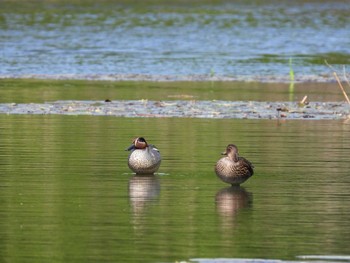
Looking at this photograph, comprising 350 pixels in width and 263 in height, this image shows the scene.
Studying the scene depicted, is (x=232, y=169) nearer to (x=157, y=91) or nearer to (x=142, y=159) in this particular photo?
(x=142, y=159)

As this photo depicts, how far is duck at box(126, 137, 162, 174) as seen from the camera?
52.7 ft

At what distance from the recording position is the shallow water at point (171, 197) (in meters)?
11.1

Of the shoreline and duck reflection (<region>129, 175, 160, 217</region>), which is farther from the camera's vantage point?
the shoreline

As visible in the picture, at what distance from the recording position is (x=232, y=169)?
15.0m

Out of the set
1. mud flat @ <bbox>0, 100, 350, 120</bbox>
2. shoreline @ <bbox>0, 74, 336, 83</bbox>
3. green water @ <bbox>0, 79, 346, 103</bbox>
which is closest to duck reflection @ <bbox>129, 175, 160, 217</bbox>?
mud flat @ <bbox>0, 100, 350, 120</bbox>

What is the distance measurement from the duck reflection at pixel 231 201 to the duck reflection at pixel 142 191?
2.41 feet

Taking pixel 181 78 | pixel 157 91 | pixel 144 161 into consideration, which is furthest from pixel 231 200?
pixel 181 78

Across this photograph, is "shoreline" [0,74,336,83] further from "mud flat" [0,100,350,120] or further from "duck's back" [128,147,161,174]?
"duck's back" [128,147,161,174]

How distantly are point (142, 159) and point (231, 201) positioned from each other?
234cm

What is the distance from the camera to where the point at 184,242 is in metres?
11.3

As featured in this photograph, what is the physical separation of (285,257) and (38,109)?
15.6m

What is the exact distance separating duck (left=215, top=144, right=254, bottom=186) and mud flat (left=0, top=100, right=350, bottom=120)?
9339 millimetres

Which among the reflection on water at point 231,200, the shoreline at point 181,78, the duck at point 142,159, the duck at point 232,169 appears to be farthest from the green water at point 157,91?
the reflection on water at point 231,200

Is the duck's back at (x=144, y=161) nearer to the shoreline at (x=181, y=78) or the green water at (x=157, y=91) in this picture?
the green water at (x=157, y=91)
